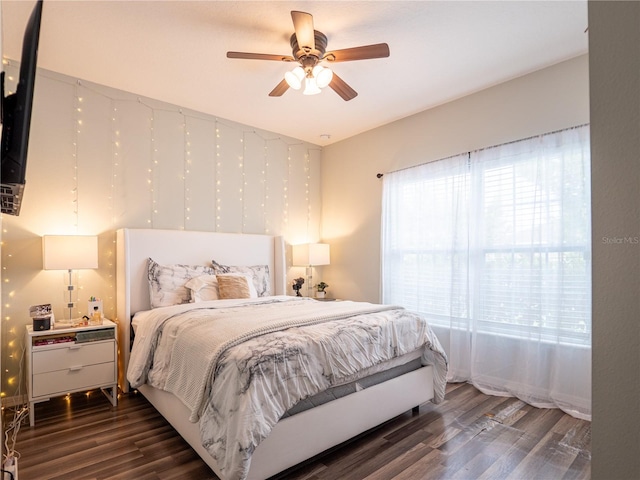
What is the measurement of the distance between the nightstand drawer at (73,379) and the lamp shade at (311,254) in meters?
2.37

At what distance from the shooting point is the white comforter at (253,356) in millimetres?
1793

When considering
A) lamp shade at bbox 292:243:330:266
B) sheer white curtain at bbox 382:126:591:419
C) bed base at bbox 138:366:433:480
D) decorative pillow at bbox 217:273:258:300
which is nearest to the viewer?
bed base at bbox 138:366:433:480

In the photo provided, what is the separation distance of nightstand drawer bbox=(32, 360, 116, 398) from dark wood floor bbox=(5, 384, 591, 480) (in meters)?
0.21

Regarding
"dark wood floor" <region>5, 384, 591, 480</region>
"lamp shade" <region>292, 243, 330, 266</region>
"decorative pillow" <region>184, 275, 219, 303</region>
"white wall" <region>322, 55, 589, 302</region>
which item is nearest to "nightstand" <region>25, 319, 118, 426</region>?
"dark wood floor" <region>5, 384, 591, 480</region>

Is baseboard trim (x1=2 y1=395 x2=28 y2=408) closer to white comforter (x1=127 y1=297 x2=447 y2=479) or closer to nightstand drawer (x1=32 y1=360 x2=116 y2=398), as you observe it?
nightstand drawer (x1=32 y1=360 x2=116 y2=398)

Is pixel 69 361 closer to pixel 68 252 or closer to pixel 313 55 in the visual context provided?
pixel 68 252

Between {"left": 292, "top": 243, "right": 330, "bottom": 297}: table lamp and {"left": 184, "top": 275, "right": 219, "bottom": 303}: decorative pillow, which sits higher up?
{"left": 292, "top": 243, "right": 330, "bottom": 297}: table lamp

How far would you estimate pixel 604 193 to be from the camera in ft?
2.36

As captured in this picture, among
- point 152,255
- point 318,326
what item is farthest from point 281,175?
point 318,326

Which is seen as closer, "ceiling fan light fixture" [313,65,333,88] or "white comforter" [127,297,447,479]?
"white comforter" [127,297,447,479]

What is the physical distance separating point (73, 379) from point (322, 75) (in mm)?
2939

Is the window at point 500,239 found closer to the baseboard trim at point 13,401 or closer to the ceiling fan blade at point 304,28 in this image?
the ceiling fan blade at point 304,28

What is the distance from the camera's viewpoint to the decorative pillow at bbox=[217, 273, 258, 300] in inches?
139

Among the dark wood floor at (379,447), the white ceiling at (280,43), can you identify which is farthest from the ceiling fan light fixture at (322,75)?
the dark wood floor at (379,447)
